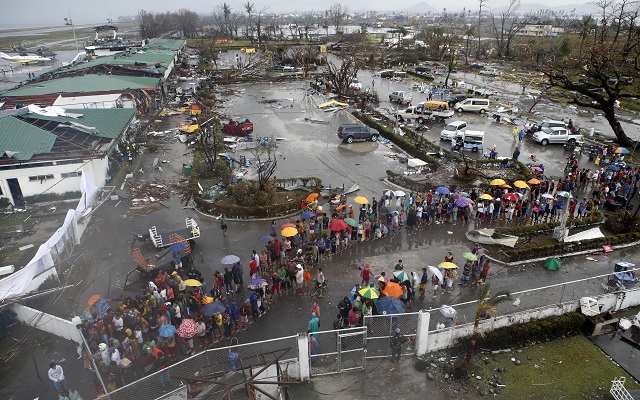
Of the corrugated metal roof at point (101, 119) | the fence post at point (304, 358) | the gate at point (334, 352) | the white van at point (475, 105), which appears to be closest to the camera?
the fence post at point (304, 358)

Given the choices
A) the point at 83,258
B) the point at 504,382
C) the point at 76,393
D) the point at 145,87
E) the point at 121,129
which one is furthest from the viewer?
the point at 145,87

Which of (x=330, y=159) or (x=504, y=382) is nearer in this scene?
(x=504, y=382)

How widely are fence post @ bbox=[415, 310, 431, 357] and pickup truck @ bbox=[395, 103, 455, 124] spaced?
2717cm

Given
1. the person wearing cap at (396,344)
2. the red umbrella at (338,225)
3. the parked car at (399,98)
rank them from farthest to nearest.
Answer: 1. the parked car at (399,98)
2. the red umbrella at (338,225)
3. the person wearing cap at (396,344)

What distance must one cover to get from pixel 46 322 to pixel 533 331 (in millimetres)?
15446

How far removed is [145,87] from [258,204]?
2224 cm

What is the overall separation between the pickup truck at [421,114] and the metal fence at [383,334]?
26.9m

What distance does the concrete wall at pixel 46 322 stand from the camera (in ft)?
41.5

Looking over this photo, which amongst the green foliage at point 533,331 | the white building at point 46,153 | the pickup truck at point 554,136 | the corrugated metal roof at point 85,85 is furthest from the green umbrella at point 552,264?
the corrugated metal roof at point 85,85

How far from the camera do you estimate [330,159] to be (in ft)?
94.3

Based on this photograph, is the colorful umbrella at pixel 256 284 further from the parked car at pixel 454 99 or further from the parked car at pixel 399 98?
the parked car at pixel 399 98

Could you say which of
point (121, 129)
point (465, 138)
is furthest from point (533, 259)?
point (121, 129)

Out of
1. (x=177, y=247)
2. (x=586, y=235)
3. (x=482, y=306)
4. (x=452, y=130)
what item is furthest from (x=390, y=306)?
(x=452, y=130)

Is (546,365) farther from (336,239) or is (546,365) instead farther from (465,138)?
(465,138)
